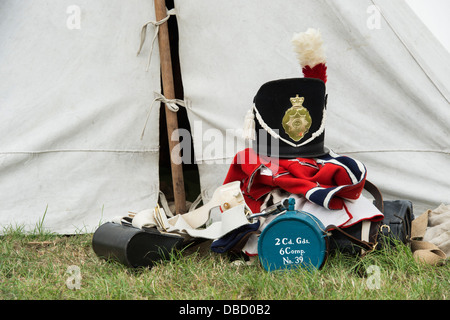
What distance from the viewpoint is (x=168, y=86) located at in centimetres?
249

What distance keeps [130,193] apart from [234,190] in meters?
0.83

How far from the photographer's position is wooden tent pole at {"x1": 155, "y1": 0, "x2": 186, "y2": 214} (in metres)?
2.45

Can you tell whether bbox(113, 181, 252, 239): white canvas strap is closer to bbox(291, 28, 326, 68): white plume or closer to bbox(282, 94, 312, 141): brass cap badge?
bbox(282, 94, 312, 141): brass cap badge

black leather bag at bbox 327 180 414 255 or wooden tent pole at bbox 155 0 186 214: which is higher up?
wooden tent pole at bbox 155 0 186 214

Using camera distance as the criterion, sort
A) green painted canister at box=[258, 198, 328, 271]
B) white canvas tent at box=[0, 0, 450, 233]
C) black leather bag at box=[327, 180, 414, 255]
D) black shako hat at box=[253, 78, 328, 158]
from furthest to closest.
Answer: white canvas tent at box=[0, 0, 450, 233] → black shako hat at box=[253, 78, 328, 158] → black leather bag at box=[327, 180, 414, 255] → green painted canister at box=[258, 198, 328, 271]

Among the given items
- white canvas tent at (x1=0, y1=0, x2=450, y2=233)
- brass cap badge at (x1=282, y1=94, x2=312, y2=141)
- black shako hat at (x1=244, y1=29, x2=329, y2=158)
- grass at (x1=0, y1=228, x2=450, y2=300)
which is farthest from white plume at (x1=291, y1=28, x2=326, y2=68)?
grass at (x1=0, y1=228, x2=450, y2=300)

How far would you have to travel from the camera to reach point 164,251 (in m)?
1.79

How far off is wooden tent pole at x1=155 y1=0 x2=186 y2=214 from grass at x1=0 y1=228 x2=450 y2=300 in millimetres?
628

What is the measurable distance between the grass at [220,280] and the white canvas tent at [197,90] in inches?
24.3

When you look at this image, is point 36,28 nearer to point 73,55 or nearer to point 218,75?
point 73,55

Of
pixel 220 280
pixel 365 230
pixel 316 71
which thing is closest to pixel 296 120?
pixel 316 71

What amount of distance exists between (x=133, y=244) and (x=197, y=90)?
1.05m
